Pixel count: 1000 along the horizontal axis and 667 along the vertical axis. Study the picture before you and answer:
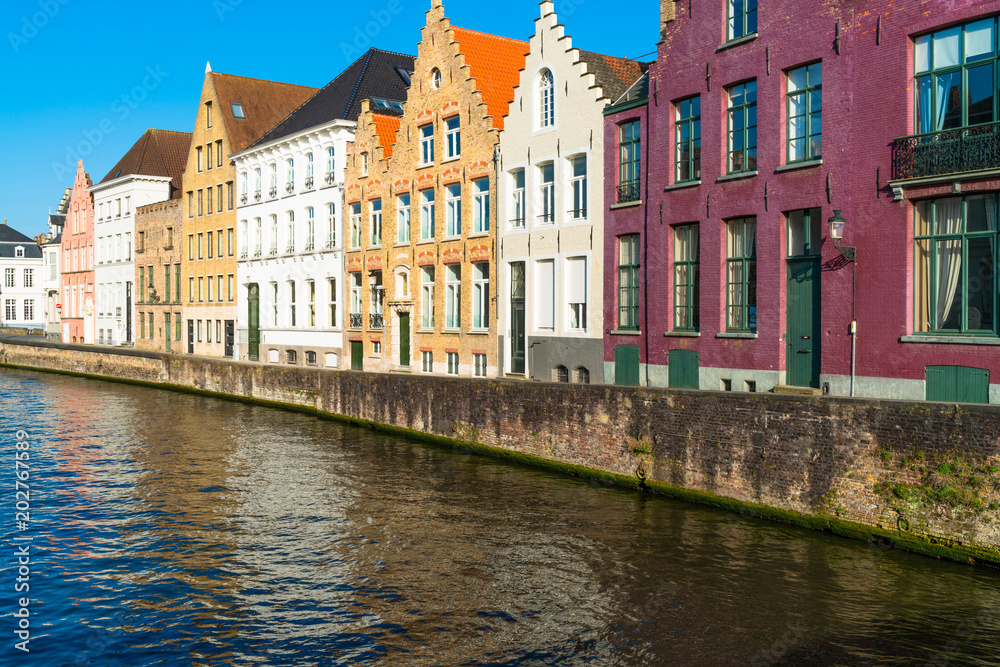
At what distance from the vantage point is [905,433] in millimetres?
14211

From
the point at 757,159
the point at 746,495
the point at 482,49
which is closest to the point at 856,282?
the point at 757,159

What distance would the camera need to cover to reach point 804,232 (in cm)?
2162

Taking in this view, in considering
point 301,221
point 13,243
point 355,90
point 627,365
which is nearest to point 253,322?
point 301,221

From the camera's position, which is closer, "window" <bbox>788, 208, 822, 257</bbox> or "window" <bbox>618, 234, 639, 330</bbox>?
"window" <bbox>788, 208, 822, 257</bbox>

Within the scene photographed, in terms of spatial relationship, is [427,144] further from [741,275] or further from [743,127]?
[741,275]

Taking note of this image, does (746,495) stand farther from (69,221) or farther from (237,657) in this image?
(69,221)

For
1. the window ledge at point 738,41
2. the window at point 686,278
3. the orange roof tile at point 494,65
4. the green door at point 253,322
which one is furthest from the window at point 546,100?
the green door at point 253,322

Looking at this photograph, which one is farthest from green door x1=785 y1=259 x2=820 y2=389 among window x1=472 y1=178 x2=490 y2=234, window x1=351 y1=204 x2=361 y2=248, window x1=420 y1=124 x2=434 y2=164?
→ window x1=351 y1=204 x2=361 y2=248

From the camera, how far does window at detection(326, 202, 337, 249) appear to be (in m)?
43.5

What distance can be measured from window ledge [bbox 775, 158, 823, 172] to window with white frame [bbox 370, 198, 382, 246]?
21.7m

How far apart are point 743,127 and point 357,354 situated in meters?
23.0

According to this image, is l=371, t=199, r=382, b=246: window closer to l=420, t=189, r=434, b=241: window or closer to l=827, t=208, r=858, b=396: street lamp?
l=420, t=189, r=434, b=241: window

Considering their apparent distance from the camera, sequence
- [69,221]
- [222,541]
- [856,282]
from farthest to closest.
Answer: [69,221] < [856,282] < [222,541]

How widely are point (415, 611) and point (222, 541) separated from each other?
519 centimetres
